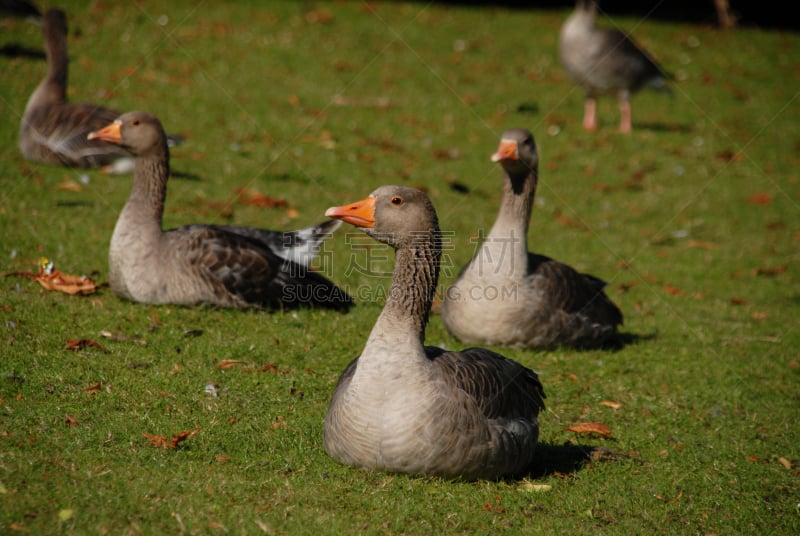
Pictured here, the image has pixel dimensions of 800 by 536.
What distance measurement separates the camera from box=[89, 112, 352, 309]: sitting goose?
826 centimetres

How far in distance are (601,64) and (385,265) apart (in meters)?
9.48

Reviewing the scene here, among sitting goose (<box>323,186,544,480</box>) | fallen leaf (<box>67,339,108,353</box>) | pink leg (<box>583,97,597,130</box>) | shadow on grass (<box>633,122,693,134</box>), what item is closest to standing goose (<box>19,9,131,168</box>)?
fallen leaf (<box>67,339,108,353</box>)

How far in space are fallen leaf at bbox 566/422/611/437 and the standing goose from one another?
24.8ft

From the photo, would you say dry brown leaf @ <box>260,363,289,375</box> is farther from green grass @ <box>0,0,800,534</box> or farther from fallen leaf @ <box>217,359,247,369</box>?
fallen leaf @ <box>217,359,247,369</box>

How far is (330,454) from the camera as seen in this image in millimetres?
5707

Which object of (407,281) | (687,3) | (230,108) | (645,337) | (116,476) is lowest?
(116,476)

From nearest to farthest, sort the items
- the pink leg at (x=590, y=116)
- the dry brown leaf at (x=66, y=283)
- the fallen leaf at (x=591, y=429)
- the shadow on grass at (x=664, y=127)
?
the fallen leaf at (x=591, y=429) → the dry brown leaf at (x=66, y=283) → the pink leg at (x=590, y=116) → the shadow on grass at (x=664, y=127)

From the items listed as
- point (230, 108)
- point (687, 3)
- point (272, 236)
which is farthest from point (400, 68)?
point (687, 3)

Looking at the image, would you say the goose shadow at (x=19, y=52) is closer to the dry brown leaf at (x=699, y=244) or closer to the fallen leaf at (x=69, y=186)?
the fallen leaf at (x=69, y=186)

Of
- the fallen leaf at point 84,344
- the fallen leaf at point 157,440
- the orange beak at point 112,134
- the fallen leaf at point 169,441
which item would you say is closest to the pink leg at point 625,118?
the orange beak at point 112,134

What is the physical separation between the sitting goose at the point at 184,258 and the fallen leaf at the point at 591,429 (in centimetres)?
317

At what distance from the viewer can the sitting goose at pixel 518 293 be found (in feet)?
28.0

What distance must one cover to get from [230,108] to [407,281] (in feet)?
35.7

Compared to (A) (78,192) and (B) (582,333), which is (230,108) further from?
(B) (582,333)
